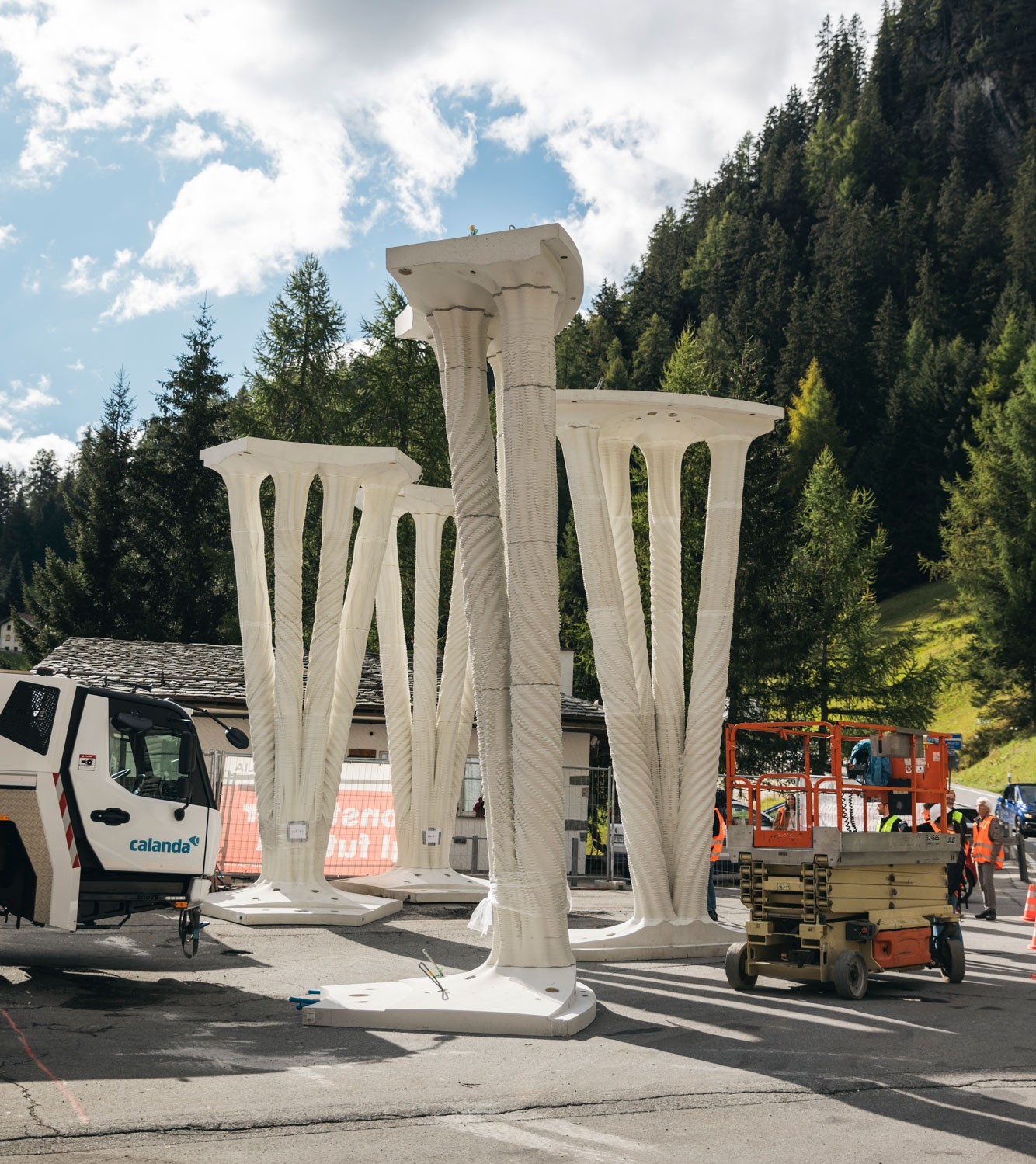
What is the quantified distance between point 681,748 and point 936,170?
395 feet

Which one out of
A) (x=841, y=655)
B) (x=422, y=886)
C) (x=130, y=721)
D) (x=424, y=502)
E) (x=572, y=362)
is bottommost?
(x=422, y=886)

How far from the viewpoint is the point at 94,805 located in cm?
1178

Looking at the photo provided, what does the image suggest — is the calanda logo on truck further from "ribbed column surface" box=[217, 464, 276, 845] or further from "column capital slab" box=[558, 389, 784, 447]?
"column capital slab" box=[558, 389, 784, 447]

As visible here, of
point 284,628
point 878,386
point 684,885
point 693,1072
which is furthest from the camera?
point 878,386

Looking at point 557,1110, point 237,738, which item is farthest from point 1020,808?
point 557,1110

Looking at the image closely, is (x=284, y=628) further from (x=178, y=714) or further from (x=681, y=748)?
(x=681, y=748)

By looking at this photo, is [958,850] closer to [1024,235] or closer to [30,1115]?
[30,1115]

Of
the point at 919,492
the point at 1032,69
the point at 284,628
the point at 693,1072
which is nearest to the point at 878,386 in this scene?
the point at 919,492

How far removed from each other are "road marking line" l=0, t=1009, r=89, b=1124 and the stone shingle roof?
15.8 meters

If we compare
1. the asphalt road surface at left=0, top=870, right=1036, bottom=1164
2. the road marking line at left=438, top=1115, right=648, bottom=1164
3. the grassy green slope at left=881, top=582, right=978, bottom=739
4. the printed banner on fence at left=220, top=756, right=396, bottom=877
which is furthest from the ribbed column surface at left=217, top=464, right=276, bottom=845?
the grassy green slope at left=881, top=582, right=978, bottom=739

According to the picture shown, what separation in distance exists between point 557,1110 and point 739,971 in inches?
204

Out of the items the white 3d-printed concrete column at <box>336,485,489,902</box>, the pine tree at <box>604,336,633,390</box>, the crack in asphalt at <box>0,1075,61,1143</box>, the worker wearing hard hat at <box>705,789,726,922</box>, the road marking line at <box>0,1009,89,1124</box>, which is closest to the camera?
the crack in asphalt at <box>0,1075,61,1143</box>

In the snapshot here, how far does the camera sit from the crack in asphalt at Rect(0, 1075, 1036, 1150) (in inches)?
251

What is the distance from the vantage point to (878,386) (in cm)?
8869
